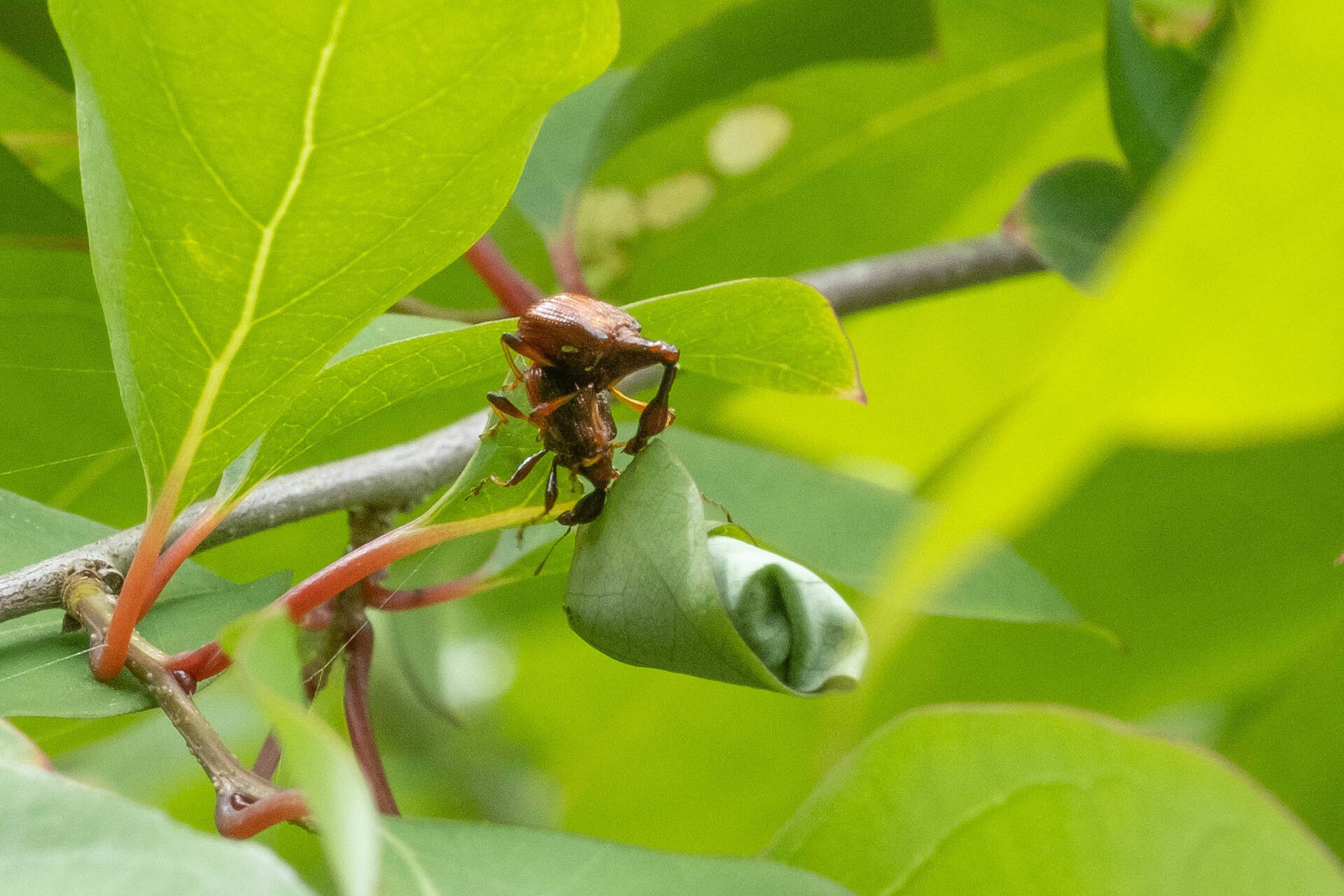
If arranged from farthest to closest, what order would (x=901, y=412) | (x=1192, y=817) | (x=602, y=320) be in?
(x=901, y=412)
(x=602, y=320)
(x=1192, y=817)

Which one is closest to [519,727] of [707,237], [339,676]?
[707,237]

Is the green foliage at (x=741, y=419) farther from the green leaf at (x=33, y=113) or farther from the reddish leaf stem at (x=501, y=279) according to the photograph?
the reddish leaf stem at (x=501, y=279)

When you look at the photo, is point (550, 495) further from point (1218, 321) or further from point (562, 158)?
point (562, 158)

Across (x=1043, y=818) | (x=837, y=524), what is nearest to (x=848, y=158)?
(x=837, y=524)

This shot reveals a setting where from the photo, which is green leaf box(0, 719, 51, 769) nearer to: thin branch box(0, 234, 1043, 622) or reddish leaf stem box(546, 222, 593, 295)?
thin branch box(0, 234, 1043, 622)

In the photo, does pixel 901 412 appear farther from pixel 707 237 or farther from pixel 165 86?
pixel 165 86

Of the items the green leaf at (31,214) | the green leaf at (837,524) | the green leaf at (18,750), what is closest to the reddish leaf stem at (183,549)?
the green leaf at (18,750)
